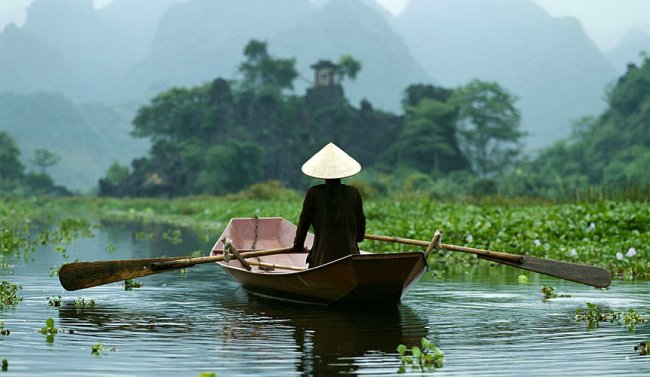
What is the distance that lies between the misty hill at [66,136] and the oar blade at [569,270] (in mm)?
101380

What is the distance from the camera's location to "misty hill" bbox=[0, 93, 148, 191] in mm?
109812

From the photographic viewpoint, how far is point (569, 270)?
8.82m

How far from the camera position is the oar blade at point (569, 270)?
344 inches

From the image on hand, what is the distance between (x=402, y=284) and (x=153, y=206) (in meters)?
39.0

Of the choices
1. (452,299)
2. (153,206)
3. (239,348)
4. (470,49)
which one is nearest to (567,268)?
(452,299)

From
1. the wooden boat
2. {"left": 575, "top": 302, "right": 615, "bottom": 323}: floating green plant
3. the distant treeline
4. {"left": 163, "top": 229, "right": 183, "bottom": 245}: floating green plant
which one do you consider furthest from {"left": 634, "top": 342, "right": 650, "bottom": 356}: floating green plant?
the distant treeline

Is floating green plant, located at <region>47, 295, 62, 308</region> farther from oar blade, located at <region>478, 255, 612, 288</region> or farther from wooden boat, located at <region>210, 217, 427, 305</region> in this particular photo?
oar blade, located at <region>478, 255, 612, 288</region>

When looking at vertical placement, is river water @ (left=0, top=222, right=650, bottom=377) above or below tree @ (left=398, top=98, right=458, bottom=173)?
below

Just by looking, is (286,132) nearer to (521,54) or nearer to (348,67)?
(348,67)

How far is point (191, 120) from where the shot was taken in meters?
63.6

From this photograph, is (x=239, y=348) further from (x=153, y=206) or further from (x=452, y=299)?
(x=153, y=206)

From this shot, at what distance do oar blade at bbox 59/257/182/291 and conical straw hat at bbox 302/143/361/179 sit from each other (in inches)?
67.6

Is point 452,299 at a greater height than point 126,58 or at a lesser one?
lesser

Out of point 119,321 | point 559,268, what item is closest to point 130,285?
point 119,321
